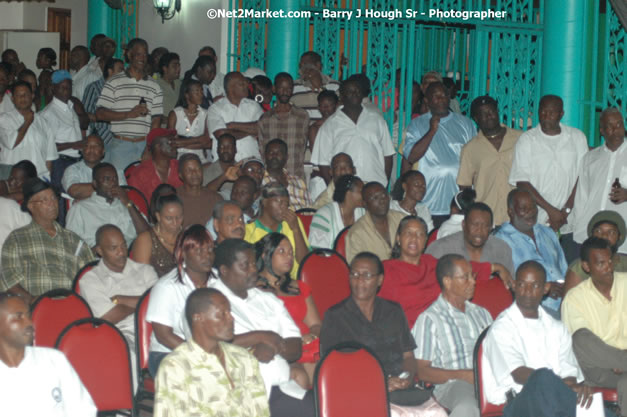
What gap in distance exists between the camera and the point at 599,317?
569 cm

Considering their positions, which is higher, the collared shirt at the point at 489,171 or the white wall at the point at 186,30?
the white wall at the point at 186,30

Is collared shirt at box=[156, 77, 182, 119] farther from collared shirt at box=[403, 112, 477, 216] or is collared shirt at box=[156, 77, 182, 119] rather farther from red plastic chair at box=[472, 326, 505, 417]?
red plastic chair at box=[472, 326, 505, 417]

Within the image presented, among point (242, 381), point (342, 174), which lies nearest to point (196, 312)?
point (242, 381)

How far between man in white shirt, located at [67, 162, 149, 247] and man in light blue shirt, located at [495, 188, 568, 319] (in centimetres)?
255

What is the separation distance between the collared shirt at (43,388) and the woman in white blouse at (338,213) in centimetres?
330

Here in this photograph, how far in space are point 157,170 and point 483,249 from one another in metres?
2.92

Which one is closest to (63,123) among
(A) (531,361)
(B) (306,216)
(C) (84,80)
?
(C) (84,80)

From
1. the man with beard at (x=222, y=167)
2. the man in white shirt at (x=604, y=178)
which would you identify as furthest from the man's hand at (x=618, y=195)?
the man with beard at (x=222, y=167)

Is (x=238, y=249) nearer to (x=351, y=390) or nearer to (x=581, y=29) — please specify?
(x=351, y=390)

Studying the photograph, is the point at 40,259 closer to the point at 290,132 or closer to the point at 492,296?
the point at 492,296

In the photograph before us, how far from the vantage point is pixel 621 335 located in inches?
225

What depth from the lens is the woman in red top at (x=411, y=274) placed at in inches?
232

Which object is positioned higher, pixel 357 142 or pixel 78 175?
pixel 357 142

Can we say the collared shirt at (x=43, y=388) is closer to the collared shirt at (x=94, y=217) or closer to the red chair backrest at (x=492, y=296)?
Result: the red chair backrest at (x=492, y=296)
